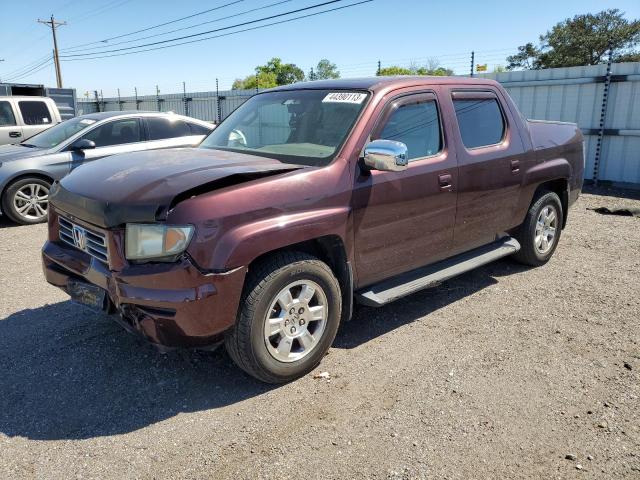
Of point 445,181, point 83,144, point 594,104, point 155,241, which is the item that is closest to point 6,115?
point 83,144

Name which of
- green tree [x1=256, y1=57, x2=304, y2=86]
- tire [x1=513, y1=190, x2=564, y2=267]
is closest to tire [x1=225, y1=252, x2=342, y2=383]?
tire [x1=513, y1=190, x2=564, y2=267]

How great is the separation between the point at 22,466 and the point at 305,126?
279cm

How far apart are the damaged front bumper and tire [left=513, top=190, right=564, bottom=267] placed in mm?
3535

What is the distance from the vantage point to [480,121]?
469 centimetres

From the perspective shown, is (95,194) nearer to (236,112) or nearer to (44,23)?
(236,112)

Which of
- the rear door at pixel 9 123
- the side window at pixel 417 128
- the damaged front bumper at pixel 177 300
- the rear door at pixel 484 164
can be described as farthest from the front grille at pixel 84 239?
the rear door at pixel 9 123

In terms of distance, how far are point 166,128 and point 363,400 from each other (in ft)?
22.7

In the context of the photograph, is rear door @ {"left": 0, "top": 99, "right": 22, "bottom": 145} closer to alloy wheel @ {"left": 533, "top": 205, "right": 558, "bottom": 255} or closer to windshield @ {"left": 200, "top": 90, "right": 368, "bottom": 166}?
windshield @ {"left": 200, "top": 90, "right": 368, "bottom": 166}

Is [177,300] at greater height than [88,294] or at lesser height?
greater

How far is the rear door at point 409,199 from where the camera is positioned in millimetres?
3666

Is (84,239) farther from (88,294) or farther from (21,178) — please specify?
(21,178)

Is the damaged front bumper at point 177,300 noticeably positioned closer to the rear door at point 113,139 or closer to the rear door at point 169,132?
the rear door at point 113,139

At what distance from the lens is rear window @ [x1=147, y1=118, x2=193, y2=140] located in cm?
873

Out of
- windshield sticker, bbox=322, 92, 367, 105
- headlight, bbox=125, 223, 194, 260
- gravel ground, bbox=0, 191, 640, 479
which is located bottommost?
gravel ground, bbox=0, 191, 640, 479
